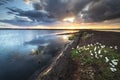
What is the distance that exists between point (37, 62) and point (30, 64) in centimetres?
71

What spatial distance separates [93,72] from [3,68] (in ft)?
22.8

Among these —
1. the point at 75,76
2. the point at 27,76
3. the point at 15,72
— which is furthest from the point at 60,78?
the point at 15,72

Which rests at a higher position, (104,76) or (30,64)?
(104,76)

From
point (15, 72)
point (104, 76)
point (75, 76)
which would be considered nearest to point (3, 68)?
point (15, 72)

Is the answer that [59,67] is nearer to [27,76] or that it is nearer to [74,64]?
[74,64]

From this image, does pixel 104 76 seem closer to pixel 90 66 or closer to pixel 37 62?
pixel 90 66

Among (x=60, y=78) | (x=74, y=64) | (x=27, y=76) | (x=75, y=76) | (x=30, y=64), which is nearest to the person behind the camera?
(x=60, y=78)

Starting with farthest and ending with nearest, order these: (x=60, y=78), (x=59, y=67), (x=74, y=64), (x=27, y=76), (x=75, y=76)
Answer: (x=27, y=76) → (x=74, y=64) → (x=59, y=67) → (x=75, y=76) → (x=60, y=78)

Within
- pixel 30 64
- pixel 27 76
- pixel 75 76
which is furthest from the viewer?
pixel 30 64

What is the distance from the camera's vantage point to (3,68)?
10938 millimetres

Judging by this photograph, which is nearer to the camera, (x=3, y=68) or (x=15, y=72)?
(x=15, y=72)

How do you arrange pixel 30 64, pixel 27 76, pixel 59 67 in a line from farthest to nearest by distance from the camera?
1. pixel 30 64
2. pixel 27 76
3. pixel 59 67

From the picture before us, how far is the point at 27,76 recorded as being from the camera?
30.9 feet

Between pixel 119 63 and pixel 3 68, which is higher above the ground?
pixel 119 63
